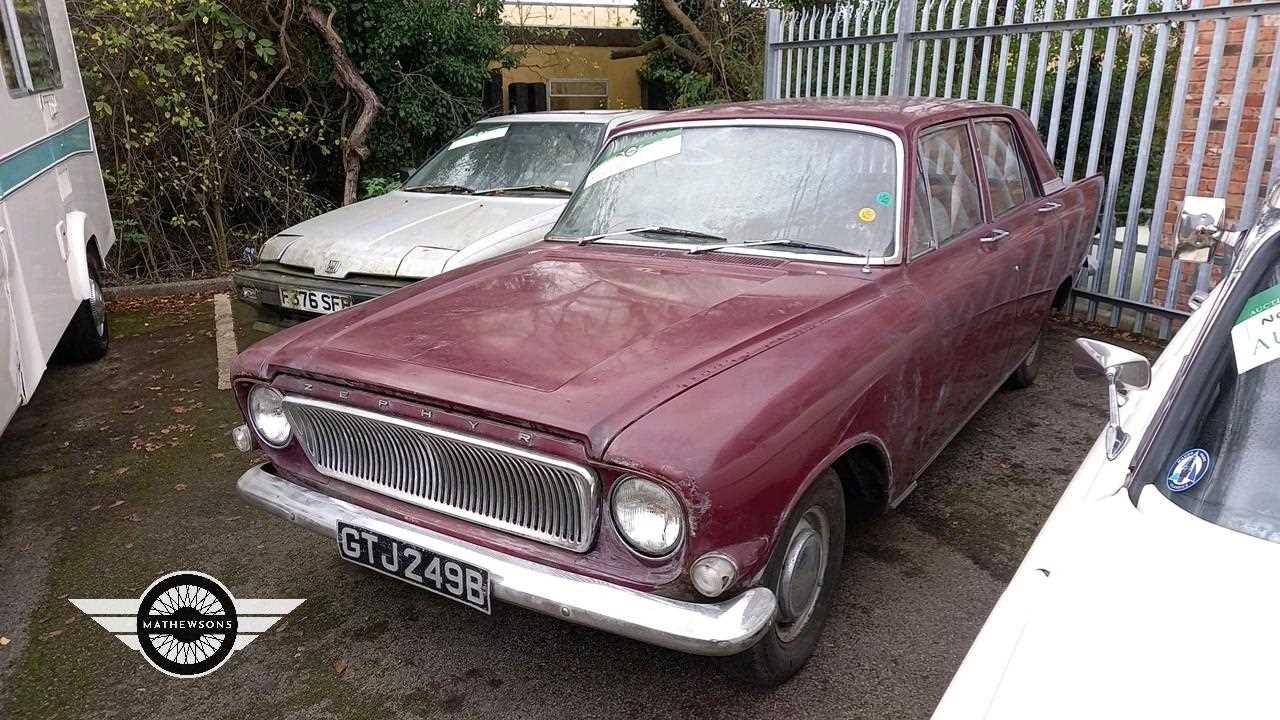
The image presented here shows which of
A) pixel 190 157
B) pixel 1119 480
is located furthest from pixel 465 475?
pixel 190 157

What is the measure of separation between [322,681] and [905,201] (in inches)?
102

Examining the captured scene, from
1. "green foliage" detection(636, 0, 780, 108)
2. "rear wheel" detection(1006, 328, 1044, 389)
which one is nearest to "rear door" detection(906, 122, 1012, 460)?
"rear wheel" detection(1006, 328, 1044, 389)

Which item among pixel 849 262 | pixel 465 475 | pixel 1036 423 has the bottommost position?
pixel 1036 423

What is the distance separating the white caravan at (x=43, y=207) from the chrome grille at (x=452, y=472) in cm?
194

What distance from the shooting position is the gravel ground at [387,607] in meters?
2.66

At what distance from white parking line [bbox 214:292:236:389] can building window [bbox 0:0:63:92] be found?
6.16ft

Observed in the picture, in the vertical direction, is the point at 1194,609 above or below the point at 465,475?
above

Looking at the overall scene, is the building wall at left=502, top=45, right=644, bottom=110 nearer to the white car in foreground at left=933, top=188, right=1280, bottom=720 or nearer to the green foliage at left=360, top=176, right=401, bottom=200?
the green foliage at left=360, top=176, right=401, bottom=200

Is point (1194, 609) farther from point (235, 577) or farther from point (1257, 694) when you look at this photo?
point (235, 577)

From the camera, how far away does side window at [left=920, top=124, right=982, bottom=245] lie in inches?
135

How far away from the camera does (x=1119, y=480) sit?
180cm

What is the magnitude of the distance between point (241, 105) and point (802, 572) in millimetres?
8258

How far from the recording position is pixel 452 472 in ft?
8.06

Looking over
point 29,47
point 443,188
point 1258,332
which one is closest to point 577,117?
point 443,188
